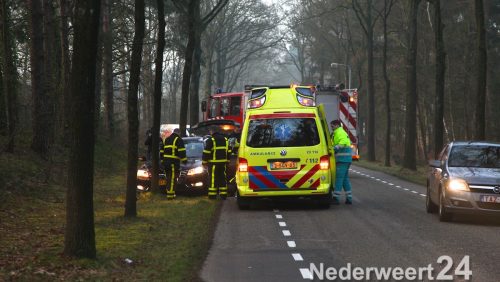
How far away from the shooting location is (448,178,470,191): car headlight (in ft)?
50.4

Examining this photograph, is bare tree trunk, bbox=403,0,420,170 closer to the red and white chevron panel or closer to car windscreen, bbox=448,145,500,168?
the red and white chevron panel

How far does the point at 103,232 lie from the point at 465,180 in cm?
665

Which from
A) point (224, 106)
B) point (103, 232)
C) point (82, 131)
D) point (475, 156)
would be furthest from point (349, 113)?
point (82, 131)

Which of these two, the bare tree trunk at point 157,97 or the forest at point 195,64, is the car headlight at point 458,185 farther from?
the bare tree trunk at point 157,97

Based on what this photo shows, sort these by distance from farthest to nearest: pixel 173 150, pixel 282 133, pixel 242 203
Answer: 1. pixel 173 150
2. pixel 242 203
3. pixel 282 133

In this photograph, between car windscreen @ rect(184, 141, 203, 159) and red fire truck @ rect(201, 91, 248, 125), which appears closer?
car windscreen @ rect(184, 141, 203, 159)

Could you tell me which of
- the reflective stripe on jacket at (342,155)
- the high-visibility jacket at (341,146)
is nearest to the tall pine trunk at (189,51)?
the high-visibility jacket at (341,146)

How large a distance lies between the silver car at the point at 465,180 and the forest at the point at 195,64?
6109 millimetres

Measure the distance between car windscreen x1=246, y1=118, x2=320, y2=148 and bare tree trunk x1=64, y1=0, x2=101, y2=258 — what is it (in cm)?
747

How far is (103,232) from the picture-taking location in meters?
14.2

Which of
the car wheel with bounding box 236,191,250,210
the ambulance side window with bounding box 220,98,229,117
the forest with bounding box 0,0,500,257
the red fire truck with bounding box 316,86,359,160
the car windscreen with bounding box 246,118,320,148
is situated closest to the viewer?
the forest with bounding box 0,0,500,257

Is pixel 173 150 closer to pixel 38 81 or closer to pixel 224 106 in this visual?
pixel 38 81

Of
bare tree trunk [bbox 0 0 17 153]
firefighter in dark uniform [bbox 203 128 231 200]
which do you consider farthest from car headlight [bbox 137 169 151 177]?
bare tree trunk [bbox 0 0 17 153]

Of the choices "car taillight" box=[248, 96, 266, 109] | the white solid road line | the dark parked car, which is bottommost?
the white solid road line
